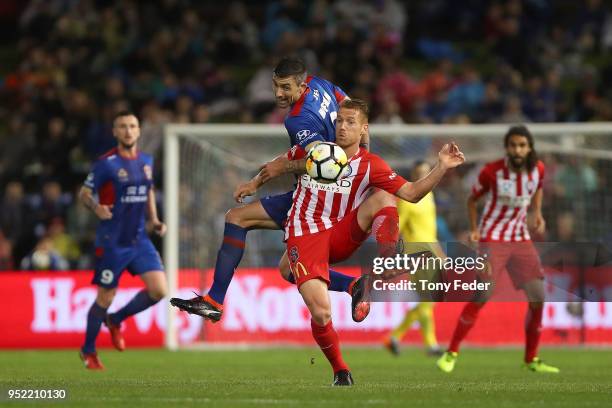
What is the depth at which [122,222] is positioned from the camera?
40.1ft

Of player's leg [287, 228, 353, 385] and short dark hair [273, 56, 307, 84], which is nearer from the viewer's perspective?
player's leg [287, 228, 353, 385]

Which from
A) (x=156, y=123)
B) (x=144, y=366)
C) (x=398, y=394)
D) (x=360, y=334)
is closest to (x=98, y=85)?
(x=156, y=123)

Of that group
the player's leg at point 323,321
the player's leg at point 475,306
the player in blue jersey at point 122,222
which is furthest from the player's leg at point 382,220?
the player in blue jersey at point 122,222

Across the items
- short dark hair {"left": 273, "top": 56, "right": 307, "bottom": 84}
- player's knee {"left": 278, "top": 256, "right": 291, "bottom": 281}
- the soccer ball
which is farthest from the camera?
player's knee {"left": 278, "top": 256, "right": 291, "bottom": 281}

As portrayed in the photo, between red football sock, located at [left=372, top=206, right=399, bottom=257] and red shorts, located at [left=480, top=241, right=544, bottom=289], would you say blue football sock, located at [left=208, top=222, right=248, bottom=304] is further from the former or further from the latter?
red shorts, located at [left=480, top=241, right=544, bottom=289]

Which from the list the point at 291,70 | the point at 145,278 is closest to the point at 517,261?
the point at 291,70

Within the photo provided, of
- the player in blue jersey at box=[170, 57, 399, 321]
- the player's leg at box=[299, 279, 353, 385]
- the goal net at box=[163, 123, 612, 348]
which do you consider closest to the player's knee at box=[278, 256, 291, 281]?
the player in blue jersey at box=[170, 57, 399, 321]

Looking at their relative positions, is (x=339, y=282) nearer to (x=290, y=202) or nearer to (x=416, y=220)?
(x=290, y=202)

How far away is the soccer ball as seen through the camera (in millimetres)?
8945

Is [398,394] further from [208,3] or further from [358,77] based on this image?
[208,3]

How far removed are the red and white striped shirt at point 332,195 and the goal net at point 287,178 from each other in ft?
22.2

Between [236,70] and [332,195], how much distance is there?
1455cm

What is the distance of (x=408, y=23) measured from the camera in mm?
23875

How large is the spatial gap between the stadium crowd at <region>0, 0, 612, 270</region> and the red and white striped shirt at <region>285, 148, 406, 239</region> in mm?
8567
